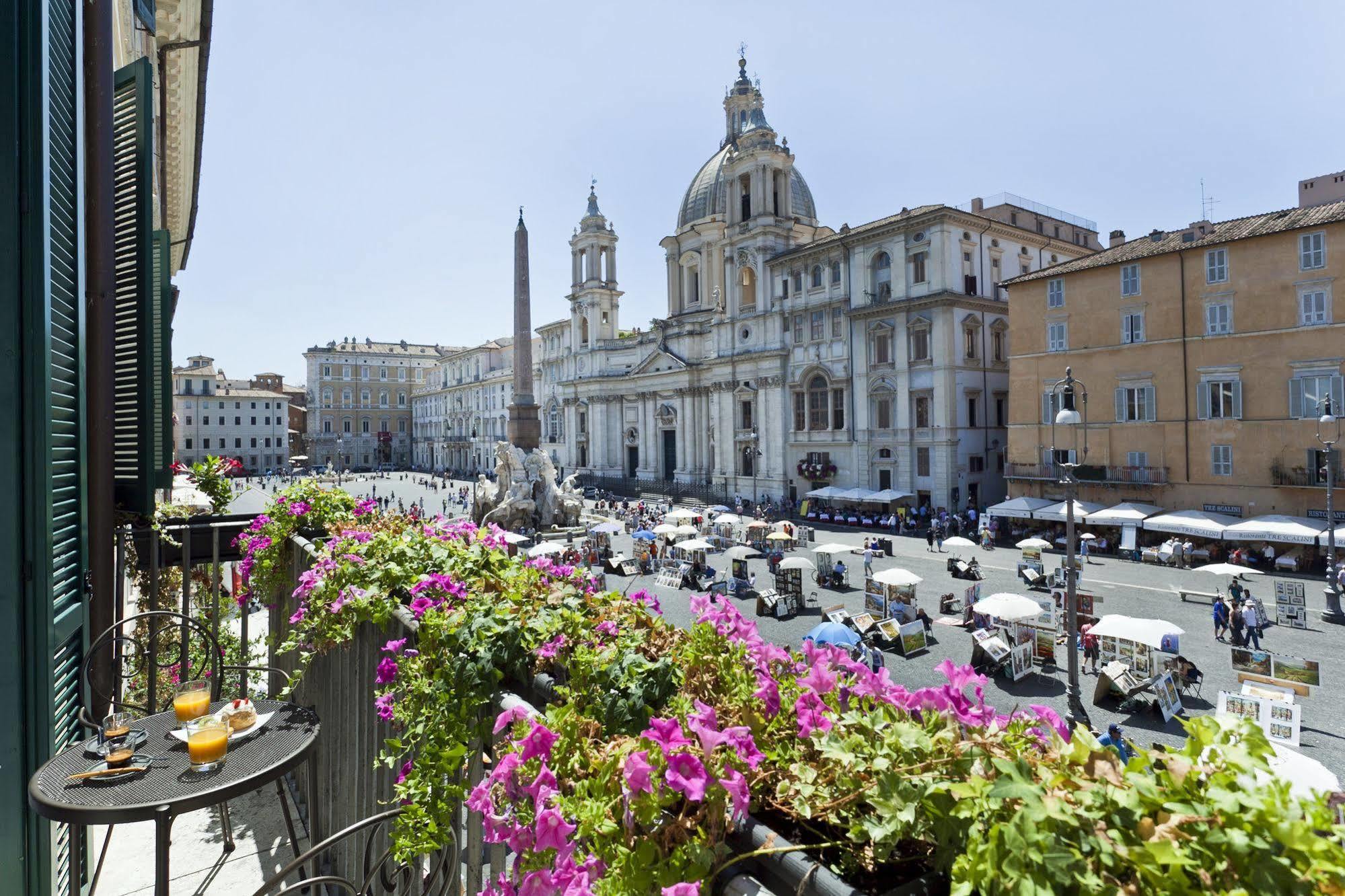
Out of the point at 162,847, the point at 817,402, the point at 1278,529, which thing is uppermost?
the point at 817,402

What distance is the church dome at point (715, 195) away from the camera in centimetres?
5272

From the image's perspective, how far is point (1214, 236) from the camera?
27.1 meters

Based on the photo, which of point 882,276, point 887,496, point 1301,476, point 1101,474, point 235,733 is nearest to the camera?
point 235,733

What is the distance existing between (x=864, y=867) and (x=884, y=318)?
39126 mm

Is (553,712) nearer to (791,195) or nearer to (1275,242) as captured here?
(1275,242)

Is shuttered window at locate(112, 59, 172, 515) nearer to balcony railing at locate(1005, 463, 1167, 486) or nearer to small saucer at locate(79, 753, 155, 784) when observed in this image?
small saucer at locate(79, 753, 155, 784)

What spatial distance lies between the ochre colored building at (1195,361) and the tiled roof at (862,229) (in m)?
6.86

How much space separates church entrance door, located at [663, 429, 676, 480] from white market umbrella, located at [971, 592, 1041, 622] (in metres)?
40.1

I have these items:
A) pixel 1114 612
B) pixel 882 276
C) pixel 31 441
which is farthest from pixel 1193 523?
pixel 31 441

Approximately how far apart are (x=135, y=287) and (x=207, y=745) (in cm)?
355

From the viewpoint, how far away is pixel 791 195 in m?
51.9

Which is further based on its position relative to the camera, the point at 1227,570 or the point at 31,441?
the point at 1227,570

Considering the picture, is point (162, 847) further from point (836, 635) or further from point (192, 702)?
point (836, 635)

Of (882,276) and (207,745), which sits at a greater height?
(882,276)
